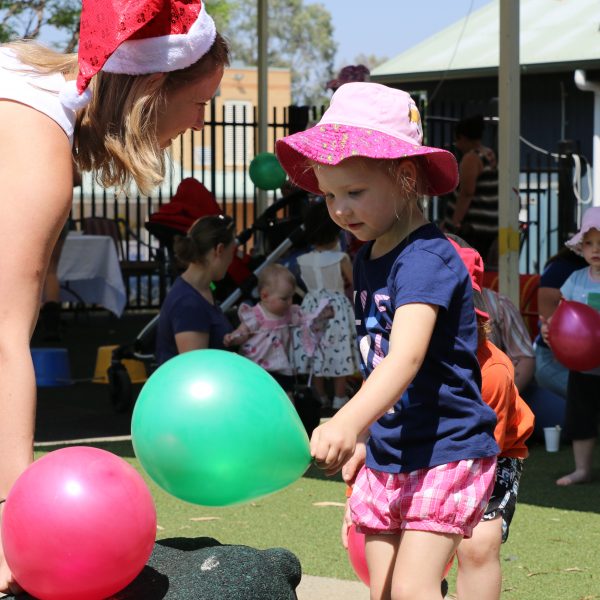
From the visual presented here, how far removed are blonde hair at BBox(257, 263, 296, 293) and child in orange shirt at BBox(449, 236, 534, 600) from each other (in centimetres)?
434

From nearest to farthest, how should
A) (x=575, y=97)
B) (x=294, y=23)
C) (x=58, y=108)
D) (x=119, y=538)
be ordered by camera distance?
(x=119, y=538) < (x=58, y=108) < (x=575, y=97) < (x=294, y=23)

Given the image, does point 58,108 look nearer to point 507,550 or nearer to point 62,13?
point 507,550

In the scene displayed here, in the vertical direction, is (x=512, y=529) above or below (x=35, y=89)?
below

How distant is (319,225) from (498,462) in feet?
16.7

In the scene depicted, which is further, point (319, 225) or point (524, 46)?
point (524, 46)

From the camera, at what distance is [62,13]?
23547mm

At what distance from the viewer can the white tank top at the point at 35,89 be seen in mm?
2730

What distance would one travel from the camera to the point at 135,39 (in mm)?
2869

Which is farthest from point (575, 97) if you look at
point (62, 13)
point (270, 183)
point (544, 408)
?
point (544, 408)

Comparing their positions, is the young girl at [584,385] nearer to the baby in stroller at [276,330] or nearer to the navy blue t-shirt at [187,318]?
the baby in stroller at [276,330]

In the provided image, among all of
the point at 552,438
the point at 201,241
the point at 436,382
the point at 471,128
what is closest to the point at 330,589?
the point at 436,382

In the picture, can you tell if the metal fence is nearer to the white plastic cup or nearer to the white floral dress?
the white floral dress

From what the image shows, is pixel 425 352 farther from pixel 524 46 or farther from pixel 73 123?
pixel 524 46

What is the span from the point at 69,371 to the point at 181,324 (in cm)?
349
